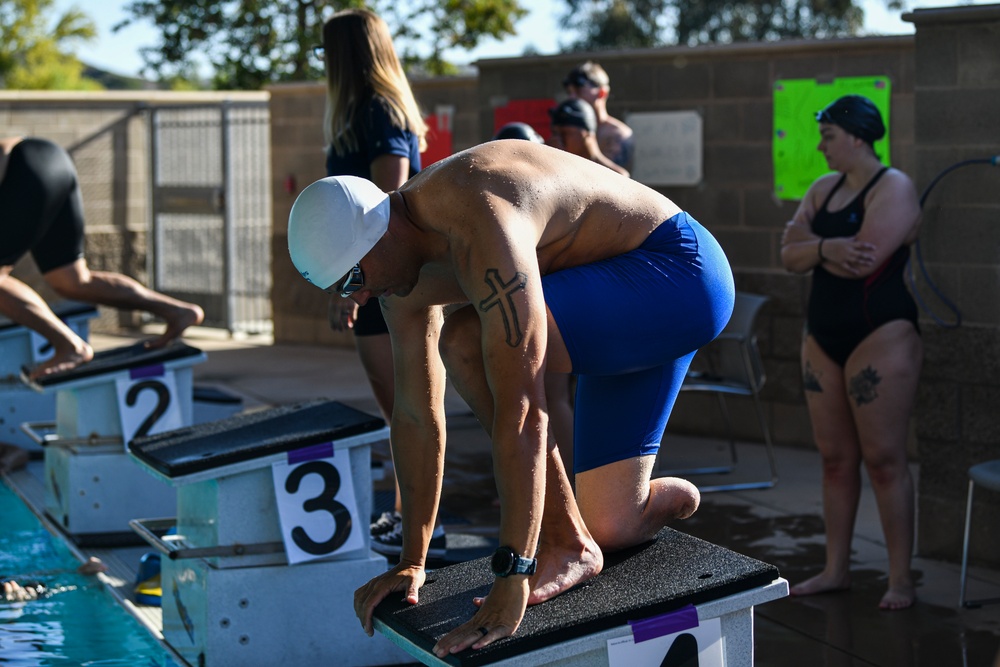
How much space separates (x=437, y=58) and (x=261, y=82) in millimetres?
2488

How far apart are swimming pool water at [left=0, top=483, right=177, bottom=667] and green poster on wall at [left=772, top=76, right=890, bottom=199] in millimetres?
4612

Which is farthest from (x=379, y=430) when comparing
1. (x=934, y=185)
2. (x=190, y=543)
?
(x=934, y=185)

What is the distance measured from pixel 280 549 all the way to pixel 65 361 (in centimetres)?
273

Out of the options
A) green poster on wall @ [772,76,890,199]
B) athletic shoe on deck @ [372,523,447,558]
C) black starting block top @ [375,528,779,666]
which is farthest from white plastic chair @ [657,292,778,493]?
black starting block top @ [375,528,779,666]

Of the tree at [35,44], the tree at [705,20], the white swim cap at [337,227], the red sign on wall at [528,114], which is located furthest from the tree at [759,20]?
the white swim cap at [337,227]

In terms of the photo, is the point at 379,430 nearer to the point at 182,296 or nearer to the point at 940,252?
the point at 940,252

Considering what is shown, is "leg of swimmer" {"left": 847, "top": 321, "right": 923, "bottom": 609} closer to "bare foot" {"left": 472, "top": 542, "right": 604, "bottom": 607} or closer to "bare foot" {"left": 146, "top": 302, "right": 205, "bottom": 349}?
"bare foot" {"left": 472, "top": 542, "right": 604, "bottom": 607}

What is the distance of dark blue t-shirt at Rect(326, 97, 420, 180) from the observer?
5.19 meters

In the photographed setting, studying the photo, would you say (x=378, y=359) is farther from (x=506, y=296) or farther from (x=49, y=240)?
(x=49, y=240)

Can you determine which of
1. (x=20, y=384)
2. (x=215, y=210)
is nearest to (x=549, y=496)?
(x=20, y=384)

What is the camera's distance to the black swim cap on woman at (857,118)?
197 inches

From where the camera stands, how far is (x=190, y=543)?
15.6 feet

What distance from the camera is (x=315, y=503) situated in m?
4.50

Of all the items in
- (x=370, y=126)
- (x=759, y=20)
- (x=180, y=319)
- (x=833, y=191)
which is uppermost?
(x=759, y=20)
